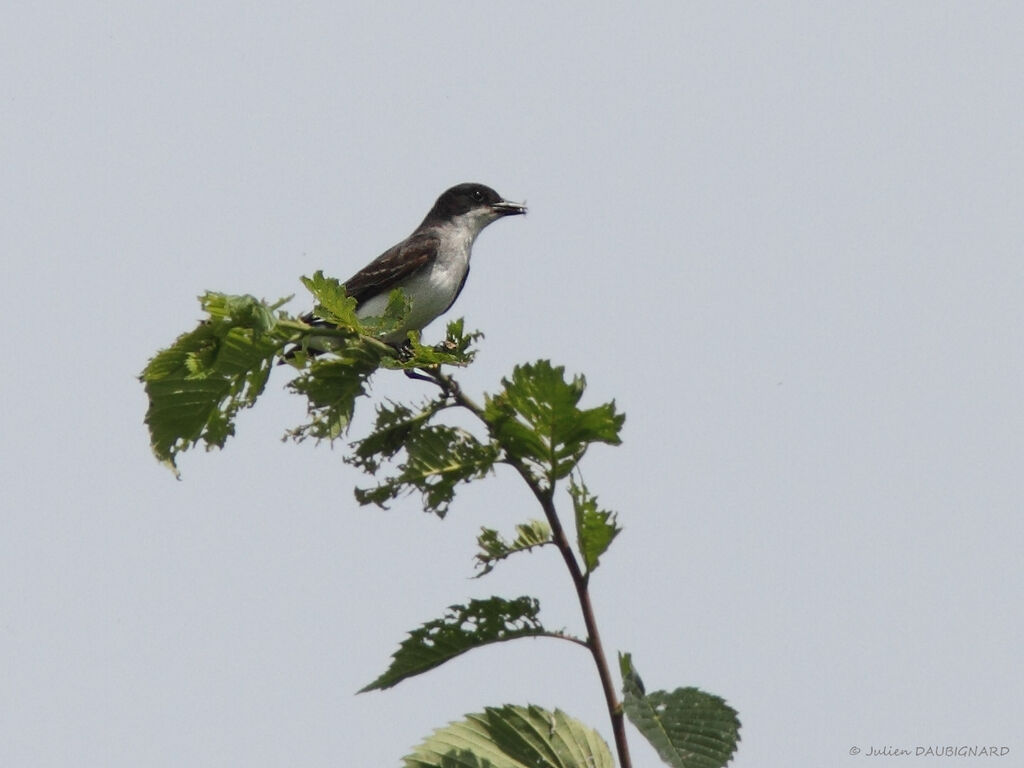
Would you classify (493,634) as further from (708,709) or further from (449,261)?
(449,261)

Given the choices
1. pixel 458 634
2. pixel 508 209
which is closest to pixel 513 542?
pixel 458 634

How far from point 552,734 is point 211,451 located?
3.77 ft

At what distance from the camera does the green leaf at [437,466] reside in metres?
3.50

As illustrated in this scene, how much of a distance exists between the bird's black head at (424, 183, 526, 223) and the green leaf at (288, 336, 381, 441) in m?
7.22

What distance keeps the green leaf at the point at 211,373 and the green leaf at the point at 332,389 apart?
0.27 meters

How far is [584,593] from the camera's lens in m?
3.14

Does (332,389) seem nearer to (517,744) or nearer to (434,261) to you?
(517,744)

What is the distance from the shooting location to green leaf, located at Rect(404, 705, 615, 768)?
3205mm

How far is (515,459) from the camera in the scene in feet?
10.9

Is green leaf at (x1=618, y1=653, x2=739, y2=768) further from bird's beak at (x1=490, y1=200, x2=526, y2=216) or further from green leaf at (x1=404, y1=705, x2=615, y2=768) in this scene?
bird's beak at (x1=490, y1=200, x2=526, y2=216)

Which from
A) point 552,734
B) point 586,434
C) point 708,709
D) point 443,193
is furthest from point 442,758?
point 443,193

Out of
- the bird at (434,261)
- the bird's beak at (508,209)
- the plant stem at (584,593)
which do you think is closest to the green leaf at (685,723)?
the plant stem at (584,593)

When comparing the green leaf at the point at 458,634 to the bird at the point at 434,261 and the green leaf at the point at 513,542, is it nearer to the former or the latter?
the green leaf at the point at 513,542

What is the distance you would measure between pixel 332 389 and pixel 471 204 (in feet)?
24.5
